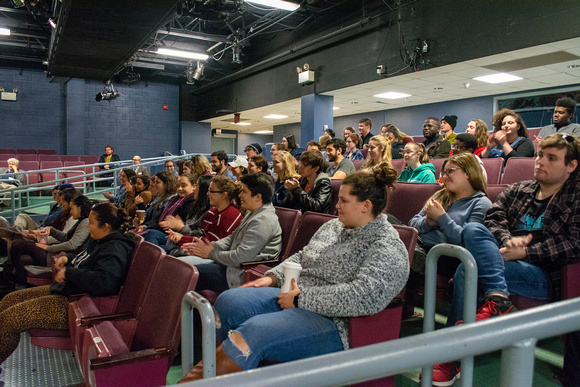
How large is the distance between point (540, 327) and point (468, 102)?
9910 mm

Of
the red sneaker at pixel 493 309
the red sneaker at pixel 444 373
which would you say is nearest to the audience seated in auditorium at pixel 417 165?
the red sneaker at pixel 493 309

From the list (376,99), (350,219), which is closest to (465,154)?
(350,219)

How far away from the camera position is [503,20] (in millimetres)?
5559

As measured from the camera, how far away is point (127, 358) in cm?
137

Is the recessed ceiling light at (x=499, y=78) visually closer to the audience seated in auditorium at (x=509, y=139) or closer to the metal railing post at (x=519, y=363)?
the audience seated in auditorium at (x=509, y=139)

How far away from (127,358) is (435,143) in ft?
12.6

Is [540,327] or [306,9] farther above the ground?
[306,9]

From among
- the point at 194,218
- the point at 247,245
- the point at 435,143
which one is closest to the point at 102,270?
the point at 247,245

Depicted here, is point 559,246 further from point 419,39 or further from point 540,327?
point 419,39

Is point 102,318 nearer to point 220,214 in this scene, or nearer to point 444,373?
point 220,214

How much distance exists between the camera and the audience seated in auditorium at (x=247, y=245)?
7.68 feet

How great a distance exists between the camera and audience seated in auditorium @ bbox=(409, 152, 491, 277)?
84.6 inches

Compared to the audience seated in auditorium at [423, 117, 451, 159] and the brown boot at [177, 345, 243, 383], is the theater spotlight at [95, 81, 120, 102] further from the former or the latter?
the brown boot at [177, 345, 243, 383]

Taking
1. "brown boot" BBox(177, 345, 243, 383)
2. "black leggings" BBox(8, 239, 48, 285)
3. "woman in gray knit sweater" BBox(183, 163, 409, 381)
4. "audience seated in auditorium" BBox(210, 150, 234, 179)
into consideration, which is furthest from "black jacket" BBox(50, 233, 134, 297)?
"audience seated in auditorium" BBox(210, 150, 234, 179)
